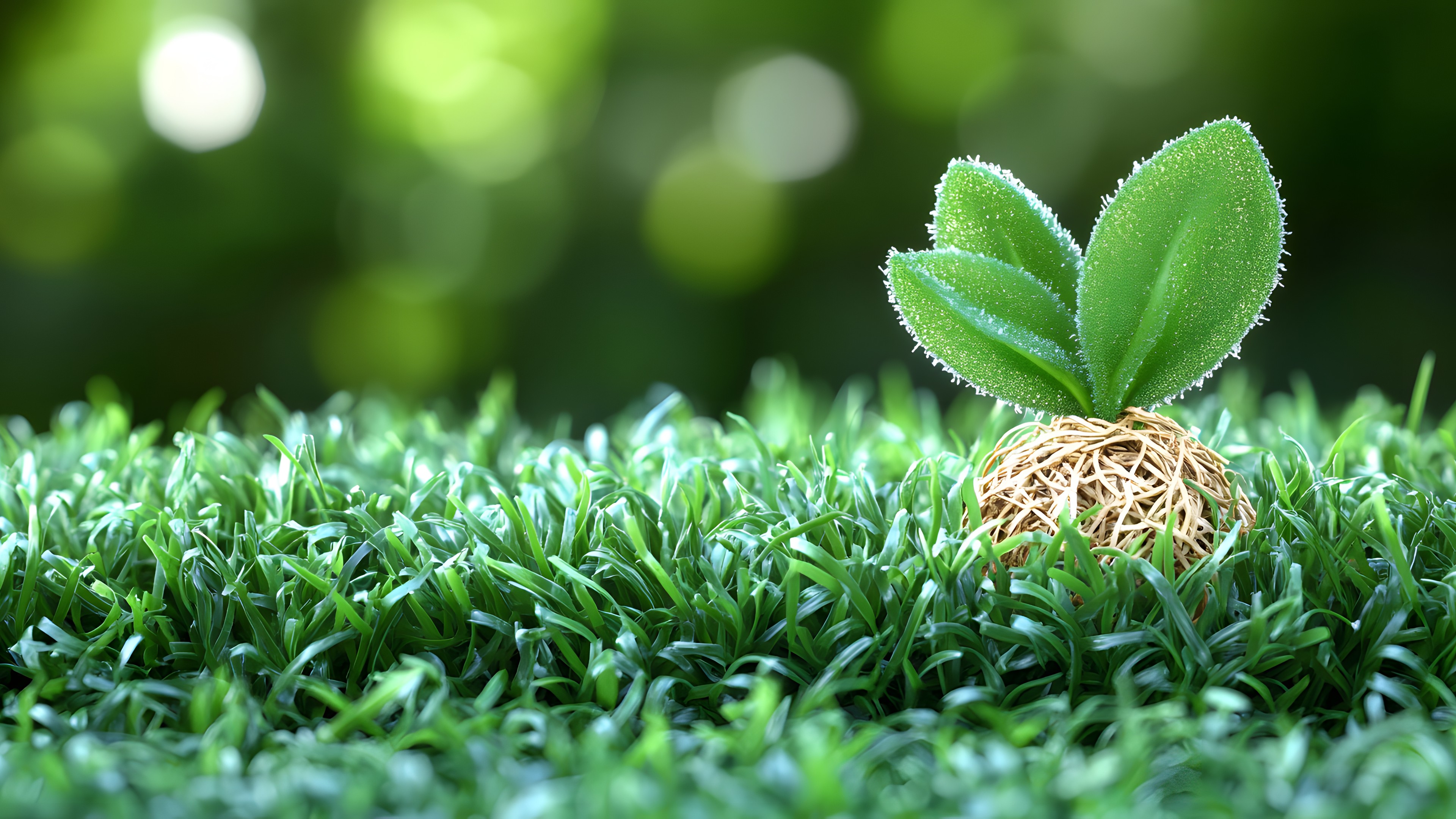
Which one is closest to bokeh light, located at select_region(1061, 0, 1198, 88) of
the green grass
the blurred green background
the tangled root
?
the blurred green background

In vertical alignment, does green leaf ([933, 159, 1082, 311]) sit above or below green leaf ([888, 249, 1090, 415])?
above

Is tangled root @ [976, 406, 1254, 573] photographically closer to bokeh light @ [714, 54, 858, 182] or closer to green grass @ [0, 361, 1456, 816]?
green grass @ [0, 361, 1456, 816]

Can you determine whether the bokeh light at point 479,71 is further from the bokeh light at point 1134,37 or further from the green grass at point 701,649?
the green grass at point 701,649

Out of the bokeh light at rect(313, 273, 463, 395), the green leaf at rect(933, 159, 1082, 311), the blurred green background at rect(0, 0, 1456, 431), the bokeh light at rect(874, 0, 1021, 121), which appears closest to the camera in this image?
the green leaf at rect(933, 159, 1082, 311)

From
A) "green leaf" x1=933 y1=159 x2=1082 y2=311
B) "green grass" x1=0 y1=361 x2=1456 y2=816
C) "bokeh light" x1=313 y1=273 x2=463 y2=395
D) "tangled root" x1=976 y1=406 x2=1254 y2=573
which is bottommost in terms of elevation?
"bokeh light" x1=313 y1=273 x2=463 y2=395

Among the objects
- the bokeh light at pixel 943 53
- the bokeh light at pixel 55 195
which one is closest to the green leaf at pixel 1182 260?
the bokeh light at pixel 943 53
